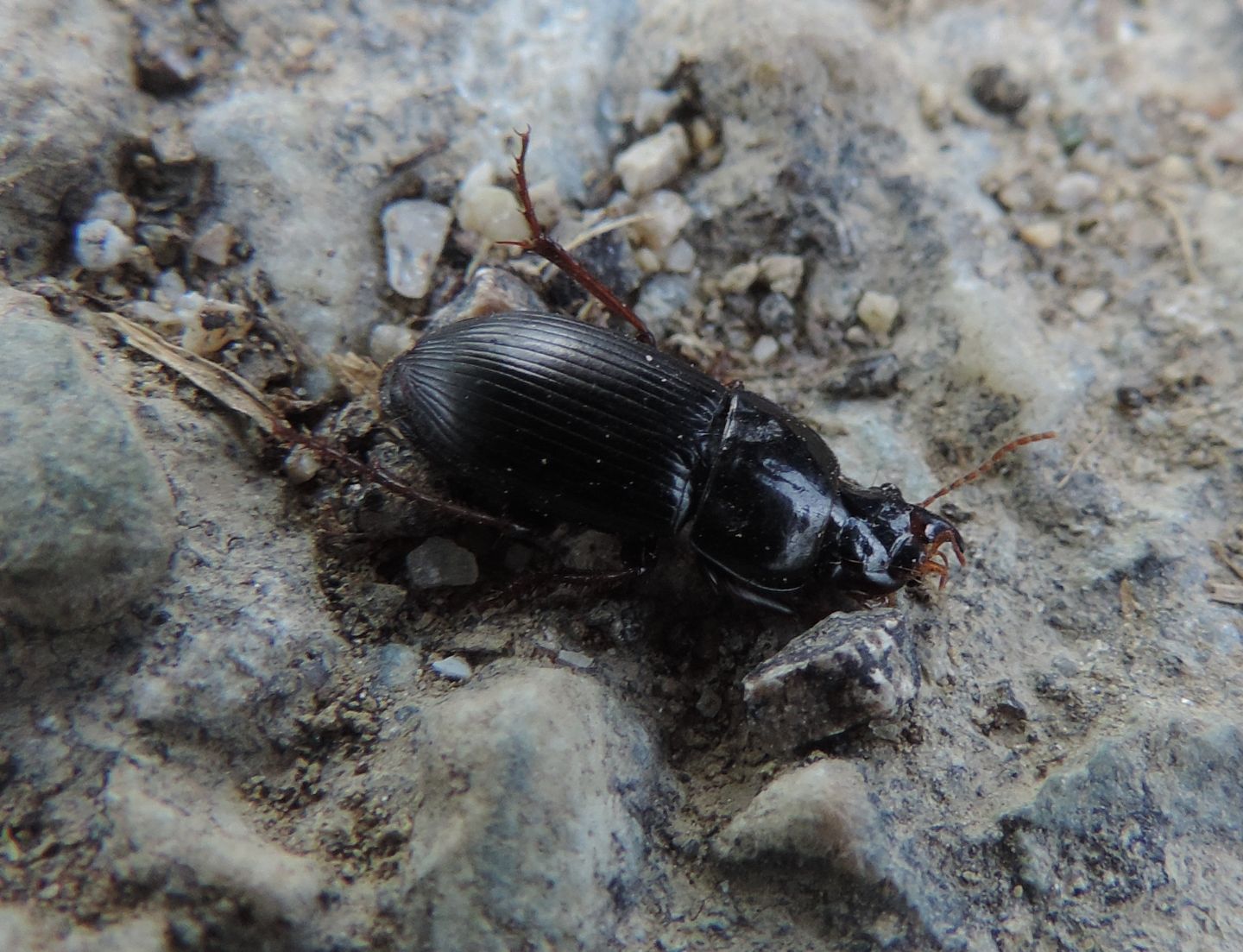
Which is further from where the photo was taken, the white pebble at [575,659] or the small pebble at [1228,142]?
the small pebble at [1228,142]

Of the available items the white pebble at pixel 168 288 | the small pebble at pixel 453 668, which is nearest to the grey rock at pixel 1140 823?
the small pebble at pixel 453 668

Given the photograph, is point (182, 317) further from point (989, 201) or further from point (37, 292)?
point (989, 201)

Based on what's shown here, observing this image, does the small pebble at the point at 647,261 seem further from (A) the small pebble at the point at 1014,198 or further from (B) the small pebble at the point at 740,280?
(A) the small pebble at the point at 1014,198

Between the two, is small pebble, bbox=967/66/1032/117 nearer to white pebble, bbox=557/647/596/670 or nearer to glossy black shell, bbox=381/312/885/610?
glossy black shell, bbox=381/312/885/610

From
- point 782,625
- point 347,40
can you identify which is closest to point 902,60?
point 347,40

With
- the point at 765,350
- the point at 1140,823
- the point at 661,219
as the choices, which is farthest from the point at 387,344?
the point at 1140,823

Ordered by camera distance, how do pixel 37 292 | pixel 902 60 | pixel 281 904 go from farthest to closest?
pixel 902 60
pixel 37 292
pixel 281 904
